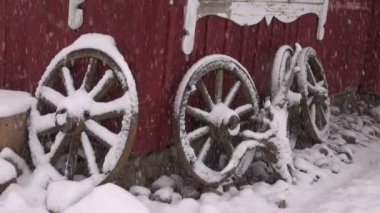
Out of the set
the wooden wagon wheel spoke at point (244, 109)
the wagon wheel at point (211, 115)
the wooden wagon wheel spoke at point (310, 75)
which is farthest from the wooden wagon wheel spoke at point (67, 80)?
the wooden wagon wheel spoke at point (310, 75)

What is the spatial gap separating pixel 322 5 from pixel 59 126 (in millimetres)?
4691

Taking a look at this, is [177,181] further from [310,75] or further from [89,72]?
[310,75]

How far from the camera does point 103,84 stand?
206 inches

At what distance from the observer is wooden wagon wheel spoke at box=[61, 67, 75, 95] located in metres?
5.34

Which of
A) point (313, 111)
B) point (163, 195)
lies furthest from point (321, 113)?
point (163, 195)

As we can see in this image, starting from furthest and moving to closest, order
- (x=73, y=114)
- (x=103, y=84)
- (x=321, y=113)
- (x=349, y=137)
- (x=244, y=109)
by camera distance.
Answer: (x=349, y=137) < (x=321, y=113) < (x=244, y=109) < (x=103, y=84) < (x=73, y=114)

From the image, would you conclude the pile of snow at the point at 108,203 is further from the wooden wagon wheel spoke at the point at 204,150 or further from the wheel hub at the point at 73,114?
the wooden wagon wheel spoke at the point at 204,150

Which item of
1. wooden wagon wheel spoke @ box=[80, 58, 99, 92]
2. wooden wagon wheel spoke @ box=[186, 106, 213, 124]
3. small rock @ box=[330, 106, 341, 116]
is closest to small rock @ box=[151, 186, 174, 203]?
wooden wagon wheel spoke @ box=[186, 106, 213, 124]

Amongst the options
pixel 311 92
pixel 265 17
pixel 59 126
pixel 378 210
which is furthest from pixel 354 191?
pixel 59 126

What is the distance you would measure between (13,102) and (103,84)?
821 millimetres

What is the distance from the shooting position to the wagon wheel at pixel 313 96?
7.31 m

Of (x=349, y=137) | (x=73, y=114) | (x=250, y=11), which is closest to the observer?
(x=73, y=114)

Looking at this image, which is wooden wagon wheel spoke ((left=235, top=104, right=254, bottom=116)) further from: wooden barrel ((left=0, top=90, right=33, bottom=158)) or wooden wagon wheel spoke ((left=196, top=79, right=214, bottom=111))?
wooden barrel ((left=0, top=90, right=33, bottom=158))

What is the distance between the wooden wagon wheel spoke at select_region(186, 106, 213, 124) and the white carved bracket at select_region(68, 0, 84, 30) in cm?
129
